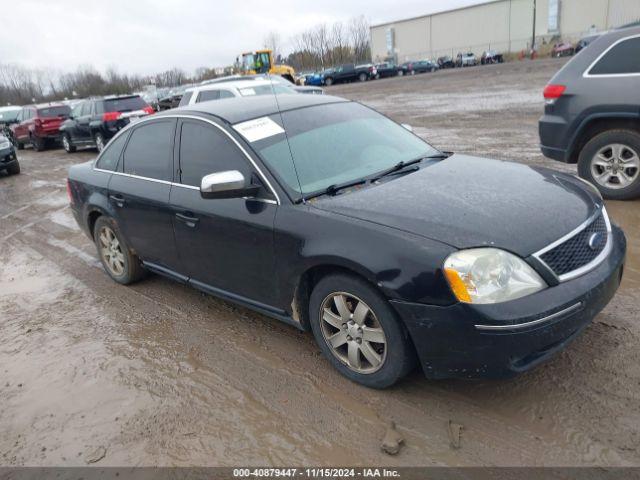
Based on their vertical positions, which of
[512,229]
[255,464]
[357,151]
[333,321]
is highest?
[357,151]

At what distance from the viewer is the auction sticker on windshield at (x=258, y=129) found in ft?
11.9

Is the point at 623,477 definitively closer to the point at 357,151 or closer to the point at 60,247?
the point at 357,151

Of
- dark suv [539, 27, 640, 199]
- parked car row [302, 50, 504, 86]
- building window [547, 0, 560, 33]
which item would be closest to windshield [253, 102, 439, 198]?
dark suv [539, 27, 640, 199]

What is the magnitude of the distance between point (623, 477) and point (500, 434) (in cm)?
56

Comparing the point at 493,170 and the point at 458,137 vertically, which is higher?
the point at 493,170

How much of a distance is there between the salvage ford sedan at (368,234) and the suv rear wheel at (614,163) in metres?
2.82

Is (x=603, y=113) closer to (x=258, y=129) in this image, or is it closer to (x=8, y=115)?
(x=258, y=129)

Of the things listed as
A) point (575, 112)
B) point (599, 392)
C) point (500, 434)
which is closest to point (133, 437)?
point (500, 434)

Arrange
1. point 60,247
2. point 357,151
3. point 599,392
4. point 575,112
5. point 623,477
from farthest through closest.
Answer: point 60,247 < point 575,112 < point 357,151 < point 599,392 < point 623,477

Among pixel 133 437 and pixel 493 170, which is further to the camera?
pixel 493 170

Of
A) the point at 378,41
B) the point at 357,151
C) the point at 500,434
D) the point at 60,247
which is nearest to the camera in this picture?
the point at 500,434

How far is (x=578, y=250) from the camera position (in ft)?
9.16

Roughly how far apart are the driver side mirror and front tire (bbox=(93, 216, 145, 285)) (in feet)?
6.45

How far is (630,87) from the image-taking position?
557 centimetres
